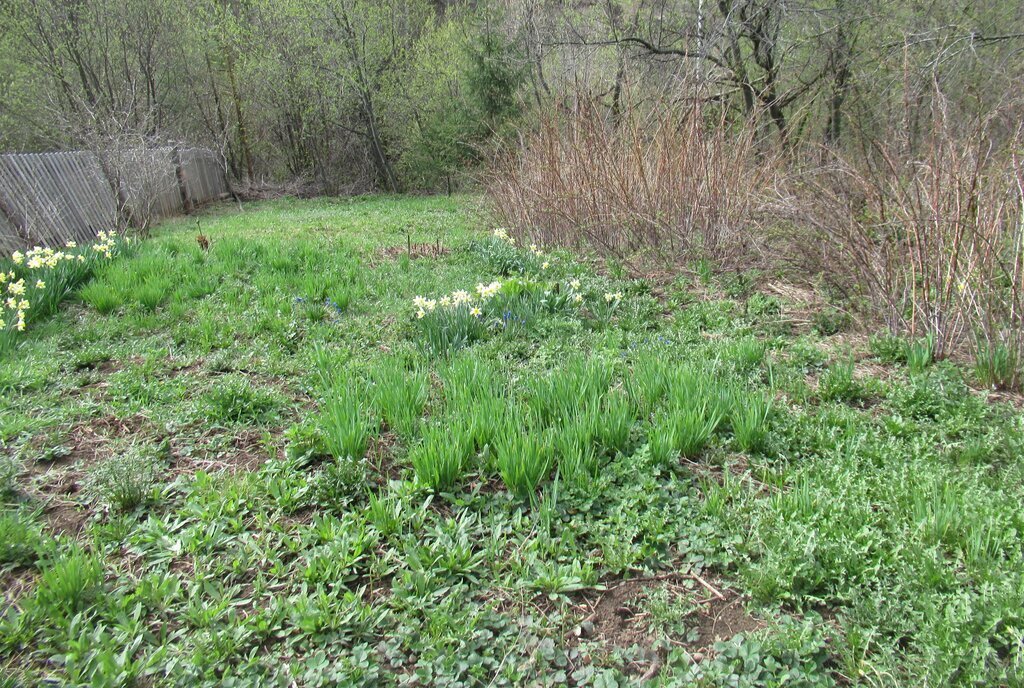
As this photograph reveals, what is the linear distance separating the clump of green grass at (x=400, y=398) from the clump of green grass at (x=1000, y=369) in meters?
2.87

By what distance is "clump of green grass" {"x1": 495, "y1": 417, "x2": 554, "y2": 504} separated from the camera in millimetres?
2404

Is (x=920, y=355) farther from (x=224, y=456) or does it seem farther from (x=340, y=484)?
(x=224, y=456)

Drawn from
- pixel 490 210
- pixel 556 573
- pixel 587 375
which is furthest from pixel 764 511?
pixel 490 210

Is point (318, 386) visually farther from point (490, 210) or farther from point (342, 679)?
point (490, 210)

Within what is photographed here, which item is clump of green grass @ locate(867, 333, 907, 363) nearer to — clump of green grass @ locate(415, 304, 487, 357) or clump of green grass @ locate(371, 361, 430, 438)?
clump of green grass @ locate(415, 304, 487, 357)

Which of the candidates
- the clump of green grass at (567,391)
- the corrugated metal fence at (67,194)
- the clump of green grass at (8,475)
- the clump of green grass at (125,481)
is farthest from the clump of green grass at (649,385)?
the corrugated metal fence at (67,194)

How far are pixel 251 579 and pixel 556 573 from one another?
101cm

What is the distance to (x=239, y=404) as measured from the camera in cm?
313

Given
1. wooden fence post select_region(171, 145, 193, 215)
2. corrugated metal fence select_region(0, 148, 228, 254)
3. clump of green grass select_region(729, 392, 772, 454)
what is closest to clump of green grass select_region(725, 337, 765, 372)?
clump of green grass select_region(729, 392, 772, 454)

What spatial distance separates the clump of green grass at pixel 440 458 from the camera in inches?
95.5

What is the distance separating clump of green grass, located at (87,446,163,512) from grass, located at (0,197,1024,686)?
0.5 inches

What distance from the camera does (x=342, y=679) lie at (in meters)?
1.66

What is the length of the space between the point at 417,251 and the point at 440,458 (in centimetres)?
525

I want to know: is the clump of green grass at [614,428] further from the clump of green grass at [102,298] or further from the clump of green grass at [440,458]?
the clump of green grass at [102,298]
